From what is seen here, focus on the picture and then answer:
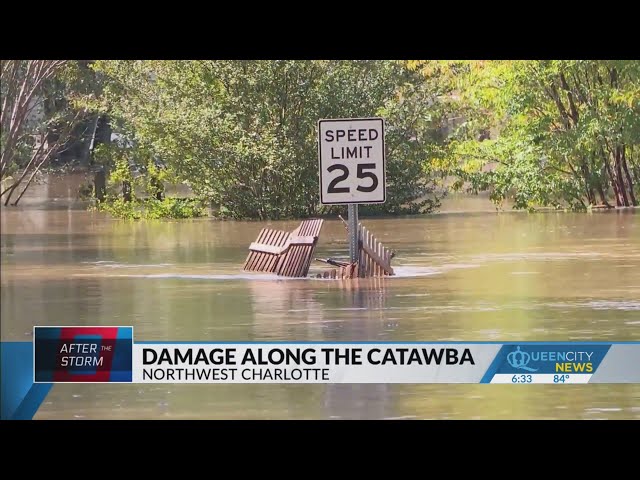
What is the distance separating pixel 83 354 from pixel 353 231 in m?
4.42

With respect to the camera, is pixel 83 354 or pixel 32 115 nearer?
pixel 83 354

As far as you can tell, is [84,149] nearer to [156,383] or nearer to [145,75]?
[145,75]

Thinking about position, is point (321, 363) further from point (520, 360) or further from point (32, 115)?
point (32, 115)

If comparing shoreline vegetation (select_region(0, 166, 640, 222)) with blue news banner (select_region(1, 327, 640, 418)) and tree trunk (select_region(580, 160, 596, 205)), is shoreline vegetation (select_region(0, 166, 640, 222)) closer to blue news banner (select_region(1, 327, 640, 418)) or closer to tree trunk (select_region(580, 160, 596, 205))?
tree trunk (select_region(580, 160, 596, 205))

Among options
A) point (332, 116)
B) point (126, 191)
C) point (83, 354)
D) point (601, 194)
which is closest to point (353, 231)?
point (332, 116)

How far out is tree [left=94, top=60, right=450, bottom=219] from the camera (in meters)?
19.4

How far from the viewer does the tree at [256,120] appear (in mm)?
19406

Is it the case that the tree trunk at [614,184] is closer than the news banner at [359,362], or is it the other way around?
the news banner at [359,362]

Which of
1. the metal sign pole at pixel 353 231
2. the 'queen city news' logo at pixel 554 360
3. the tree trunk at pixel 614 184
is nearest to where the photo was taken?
the 'queen city news' logo at pixel 554 360

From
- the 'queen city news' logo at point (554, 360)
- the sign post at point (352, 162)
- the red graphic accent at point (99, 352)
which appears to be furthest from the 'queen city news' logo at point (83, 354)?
the 'queen city news' logo at point (554, 360)

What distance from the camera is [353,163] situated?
15648 mm

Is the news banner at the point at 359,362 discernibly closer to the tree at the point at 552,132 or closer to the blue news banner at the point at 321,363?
the blue news banner at the point at 321,363

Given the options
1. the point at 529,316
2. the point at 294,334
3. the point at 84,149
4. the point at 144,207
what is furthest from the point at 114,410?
the point at 144,207

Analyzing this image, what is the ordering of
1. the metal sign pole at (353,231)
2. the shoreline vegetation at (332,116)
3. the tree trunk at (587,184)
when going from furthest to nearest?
the tree trunk at (587,184), the shoreline vegetation at (332,116), the metal sign pole at (353,231)
